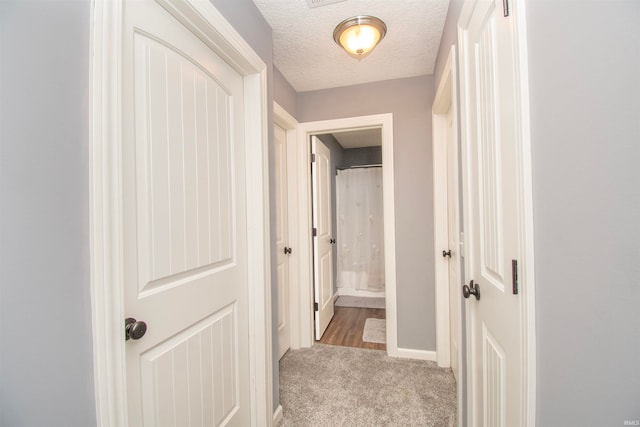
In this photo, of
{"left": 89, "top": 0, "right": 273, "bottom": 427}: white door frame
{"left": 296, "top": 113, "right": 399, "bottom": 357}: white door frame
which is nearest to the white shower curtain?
{"left": 296, "top": 113, "right": 399, "bottom": 357}: white door frame

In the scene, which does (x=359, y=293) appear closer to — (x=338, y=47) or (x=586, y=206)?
(x=338, y=47)

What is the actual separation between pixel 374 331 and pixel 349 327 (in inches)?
11.0

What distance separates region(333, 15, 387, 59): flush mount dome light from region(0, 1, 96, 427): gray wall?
4.10 ft

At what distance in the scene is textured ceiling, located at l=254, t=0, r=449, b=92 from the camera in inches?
57.6

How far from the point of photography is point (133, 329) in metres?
0.77

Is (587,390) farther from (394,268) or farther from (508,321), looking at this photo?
(394,268)

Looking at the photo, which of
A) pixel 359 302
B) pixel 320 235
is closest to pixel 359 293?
pixel 359 302

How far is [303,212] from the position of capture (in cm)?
246

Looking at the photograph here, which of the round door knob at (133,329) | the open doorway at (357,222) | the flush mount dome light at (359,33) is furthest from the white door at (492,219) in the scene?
the open doorway at (357,222)

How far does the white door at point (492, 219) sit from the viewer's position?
0.72 metres

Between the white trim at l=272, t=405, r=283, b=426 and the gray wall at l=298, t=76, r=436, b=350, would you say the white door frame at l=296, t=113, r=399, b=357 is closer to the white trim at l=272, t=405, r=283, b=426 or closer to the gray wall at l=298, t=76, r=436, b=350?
the gray wall at l=298, t=76, r=436, b=350

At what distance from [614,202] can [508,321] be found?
1.59 feet

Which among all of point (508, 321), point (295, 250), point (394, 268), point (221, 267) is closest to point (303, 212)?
point (295, 250)

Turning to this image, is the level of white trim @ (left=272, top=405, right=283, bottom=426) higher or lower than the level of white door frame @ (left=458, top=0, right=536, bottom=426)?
lower
